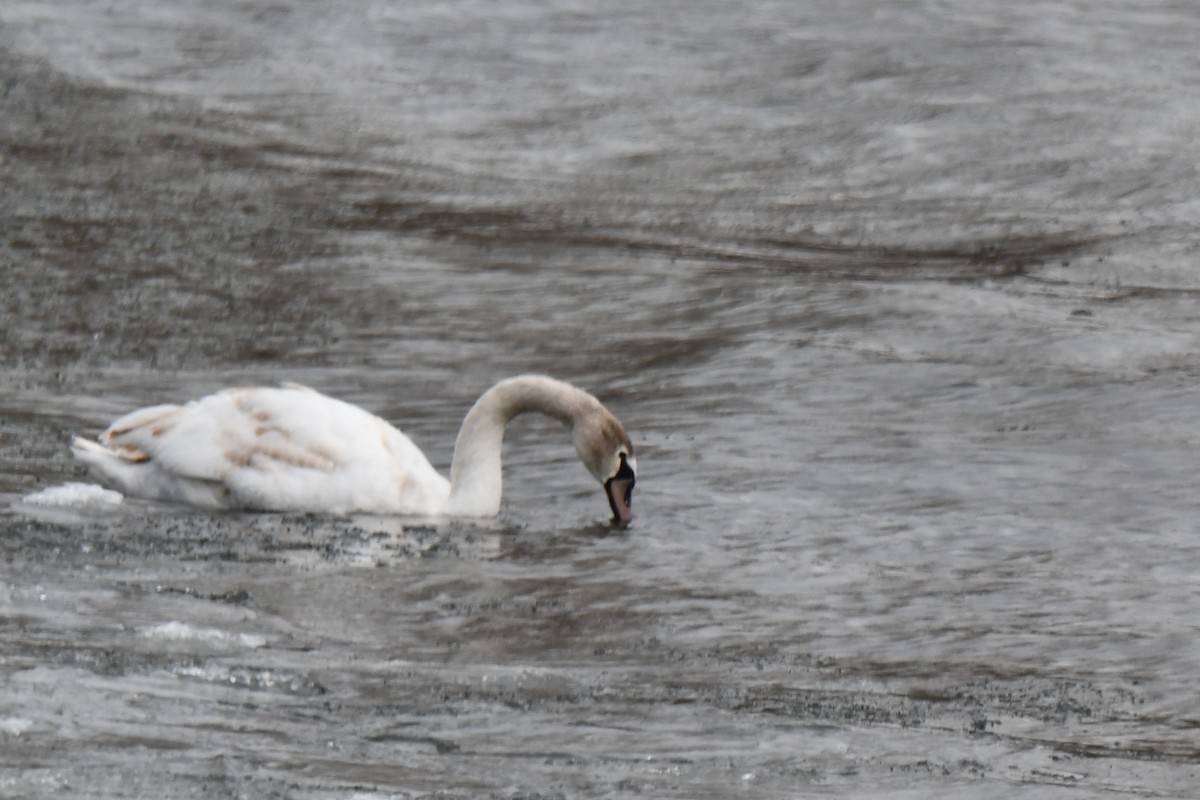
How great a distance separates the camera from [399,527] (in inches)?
386

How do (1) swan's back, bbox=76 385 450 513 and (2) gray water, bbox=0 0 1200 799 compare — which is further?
(1) swan's back, bbox=76 385 450 513

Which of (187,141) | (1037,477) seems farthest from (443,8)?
(1037,477)

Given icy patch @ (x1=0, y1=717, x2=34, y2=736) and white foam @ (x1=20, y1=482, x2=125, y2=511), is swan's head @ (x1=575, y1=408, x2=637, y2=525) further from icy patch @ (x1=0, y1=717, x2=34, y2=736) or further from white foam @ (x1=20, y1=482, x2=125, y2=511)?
icy patch @ (x1=0, y1=717, x2=34, y2=736)

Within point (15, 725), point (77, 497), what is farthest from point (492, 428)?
point (15, 725)

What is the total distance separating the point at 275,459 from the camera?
32.4ft

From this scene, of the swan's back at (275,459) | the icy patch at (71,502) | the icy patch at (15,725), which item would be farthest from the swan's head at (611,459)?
the icy patch at (15,725)

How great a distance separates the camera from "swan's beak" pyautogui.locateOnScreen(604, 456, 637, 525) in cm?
992

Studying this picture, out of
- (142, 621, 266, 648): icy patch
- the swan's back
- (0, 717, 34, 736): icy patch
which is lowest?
the swan's back

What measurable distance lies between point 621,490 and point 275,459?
1.23 meters

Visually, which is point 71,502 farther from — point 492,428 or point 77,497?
point 492,428

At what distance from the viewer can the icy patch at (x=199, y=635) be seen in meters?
7.42

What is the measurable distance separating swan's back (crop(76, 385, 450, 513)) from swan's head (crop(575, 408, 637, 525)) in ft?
1.79

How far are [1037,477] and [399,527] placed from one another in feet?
8.68

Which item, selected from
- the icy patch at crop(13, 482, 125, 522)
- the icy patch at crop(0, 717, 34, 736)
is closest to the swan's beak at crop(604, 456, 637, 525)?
the icy patch at crop(13, 482, 125, 522)
